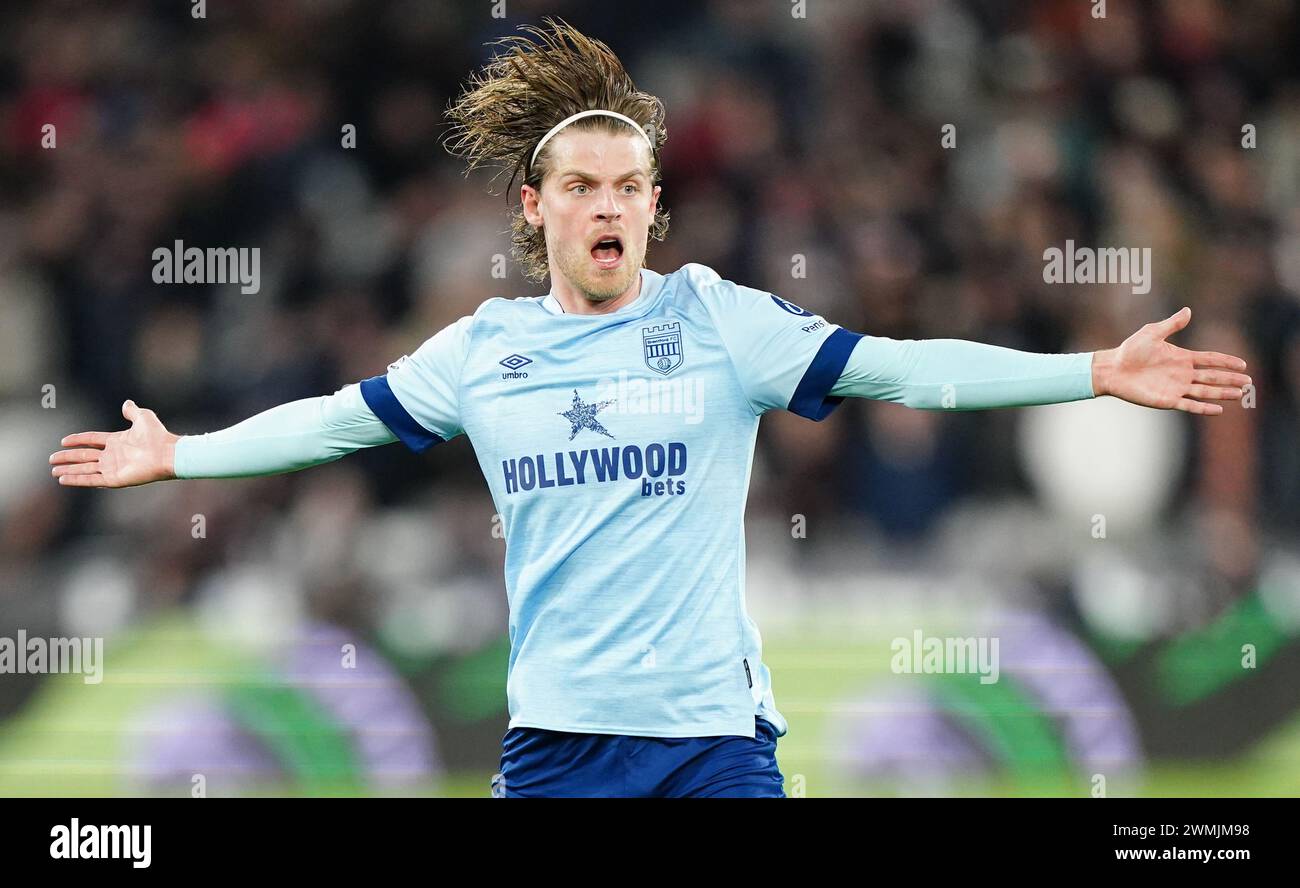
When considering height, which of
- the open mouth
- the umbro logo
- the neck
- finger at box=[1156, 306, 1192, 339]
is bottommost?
the umbro logo

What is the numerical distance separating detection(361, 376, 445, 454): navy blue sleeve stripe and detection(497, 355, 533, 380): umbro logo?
0.33 metres

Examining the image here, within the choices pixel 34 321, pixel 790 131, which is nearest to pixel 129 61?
pixel 34 321

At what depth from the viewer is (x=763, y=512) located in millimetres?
7246

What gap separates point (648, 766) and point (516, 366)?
3.67 feet

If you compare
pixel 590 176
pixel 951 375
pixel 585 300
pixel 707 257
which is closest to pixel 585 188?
pixel 590 176

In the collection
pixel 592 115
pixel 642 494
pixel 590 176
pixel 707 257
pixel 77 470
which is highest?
pixel 707 257

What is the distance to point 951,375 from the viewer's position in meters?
3.87

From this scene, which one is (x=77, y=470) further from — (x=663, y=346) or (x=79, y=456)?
(x=663, y=346)

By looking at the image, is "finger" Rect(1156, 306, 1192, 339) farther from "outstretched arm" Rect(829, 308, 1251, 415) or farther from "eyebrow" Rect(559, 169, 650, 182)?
"eyebrow" Rect(559, 169, 650, 182)

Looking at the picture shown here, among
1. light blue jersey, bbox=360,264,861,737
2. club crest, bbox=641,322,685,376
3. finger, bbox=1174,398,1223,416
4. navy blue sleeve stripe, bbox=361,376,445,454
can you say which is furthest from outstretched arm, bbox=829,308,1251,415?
navy blue sleeve stripe, bbox=361,376,445,454

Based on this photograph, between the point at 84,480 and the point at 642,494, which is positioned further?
the point at 84,480

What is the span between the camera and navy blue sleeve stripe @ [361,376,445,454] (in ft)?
13.9

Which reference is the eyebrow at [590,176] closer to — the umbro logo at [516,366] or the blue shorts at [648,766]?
the umbro logo at [516,366]
